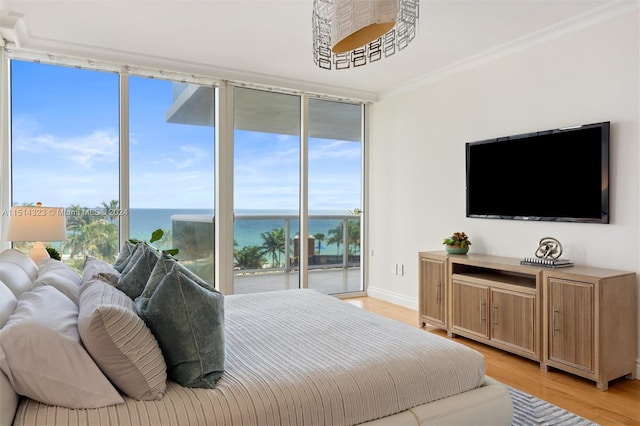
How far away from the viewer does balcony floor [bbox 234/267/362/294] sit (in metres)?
5.21

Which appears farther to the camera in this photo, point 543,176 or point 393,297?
point 393,297

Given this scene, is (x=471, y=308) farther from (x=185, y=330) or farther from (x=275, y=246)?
(x=185, y=330)

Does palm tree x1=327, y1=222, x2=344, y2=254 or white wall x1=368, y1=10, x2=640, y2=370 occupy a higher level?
white wall x1=368, y1=10, x2=640, y2=370

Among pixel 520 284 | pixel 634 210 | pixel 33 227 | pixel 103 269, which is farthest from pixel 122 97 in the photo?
pixel 634 210

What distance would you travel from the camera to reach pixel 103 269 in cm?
245

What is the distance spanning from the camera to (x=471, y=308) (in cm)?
376

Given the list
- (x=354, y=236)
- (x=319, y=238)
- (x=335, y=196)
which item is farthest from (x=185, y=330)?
(x=354, y=236)

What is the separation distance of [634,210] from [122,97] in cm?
460

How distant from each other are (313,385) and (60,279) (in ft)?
4.54

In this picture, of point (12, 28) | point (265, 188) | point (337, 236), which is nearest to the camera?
point (12, 28)

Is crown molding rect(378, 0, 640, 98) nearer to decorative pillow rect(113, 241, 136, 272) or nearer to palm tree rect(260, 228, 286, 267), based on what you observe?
palm tree rect(260, 228, 286, 267)

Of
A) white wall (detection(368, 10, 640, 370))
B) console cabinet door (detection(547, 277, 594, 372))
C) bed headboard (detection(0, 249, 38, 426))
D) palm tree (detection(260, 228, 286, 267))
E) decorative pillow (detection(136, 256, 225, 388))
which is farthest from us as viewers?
palm tree (detection(260, 228, 286, 267))

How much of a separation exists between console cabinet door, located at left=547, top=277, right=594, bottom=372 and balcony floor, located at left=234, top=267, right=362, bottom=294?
299 cm

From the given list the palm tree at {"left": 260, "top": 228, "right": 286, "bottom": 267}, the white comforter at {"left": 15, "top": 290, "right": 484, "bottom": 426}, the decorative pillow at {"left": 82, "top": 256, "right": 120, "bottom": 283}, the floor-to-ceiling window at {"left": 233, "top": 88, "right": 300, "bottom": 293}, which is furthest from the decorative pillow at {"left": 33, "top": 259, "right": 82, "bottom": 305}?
the palm tree at {"left": 260, "top": 228, "right": 286, "bottom": 267}
